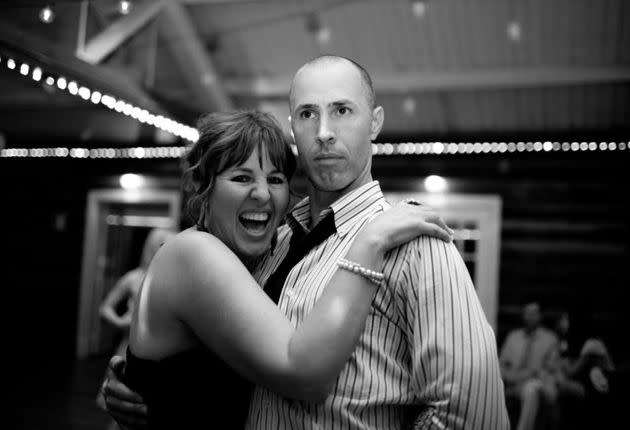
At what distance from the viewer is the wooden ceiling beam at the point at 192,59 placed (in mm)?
5781

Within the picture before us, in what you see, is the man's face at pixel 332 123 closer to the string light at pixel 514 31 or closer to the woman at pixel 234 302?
the woman at pixel 234 302

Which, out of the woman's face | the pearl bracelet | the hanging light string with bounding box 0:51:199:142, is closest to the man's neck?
the woman's face

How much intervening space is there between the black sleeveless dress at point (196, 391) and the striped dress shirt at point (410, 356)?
3.1 inches

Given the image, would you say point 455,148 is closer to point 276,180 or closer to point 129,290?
point 129,290

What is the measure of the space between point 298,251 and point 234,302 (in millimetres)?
265

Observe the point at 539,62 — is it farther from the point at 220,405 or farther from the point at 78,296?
the point at 78,296

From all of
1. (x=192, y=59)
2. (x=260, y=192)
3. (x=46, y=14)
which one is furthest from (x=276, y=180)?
(x=192, y=59)

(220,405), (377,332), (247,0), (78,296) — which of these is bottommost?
(78,296)

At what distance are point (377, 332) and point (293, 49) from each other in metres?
5.50

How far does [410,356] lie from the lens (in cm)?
139

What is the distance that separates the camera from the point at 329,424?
1.32 m

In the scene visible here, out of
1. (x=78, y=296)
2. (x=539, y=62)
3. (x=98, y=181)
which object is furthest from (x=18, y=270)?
(x=539, y=62)

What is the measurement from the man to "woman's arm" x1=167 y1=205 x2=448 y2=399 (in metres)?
0.07

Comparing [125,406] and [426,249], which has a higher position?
[426,249]
